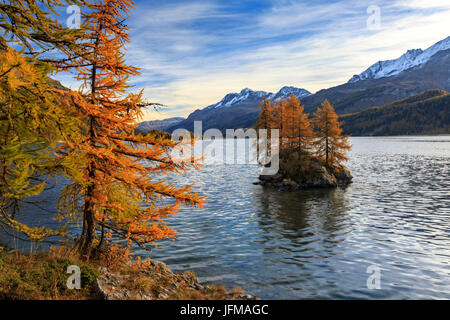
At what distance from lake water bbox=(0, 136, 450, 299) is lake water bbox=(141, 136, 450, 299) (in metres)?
0.05

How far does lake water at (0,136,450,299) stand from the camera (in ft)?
46.1

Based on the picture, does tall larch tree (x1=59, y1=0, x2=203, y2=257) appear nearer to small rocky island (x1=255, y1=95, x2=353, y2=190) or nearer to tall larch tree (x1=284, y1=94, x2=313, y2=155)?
small rocky island (x1=255, y1=95, x2=353, y2=190)

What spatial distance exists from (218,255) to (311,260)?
5347mm

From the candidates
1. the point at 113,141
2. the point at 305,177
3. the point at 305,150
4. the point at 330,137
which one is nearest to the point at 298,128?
the point at 305,150

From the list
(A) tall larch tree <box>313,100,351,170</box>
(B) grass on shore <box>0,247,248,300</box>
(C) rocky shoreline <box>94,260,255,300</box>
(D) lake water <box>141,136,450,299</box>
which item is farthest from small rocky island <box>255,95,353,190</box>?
(B) grass on shore <box>0,247,248,300</box>

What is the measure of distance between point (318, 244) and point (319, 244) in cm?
7

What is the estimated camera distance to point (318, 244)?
64.3ft

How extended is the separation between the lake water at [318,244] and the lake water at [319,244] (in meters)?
0.05

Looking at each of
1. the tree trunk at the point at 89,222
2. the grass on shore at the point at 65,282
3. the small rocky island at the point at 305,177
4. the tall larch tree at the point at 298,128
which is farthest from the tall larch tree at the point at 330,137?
the tree trunk at the point at 89,222

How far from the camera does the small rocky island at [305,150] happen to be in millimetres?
43625

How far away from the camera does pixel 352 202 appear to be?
32.7 meters

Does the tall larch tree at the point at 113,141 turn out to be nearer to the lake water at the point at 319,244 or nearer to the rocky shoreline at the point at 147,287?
the rocky shoreline at the point at 147,287

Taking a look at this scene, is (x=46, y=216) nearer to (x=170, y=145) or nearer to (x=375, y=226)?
(x=170, y=145)
